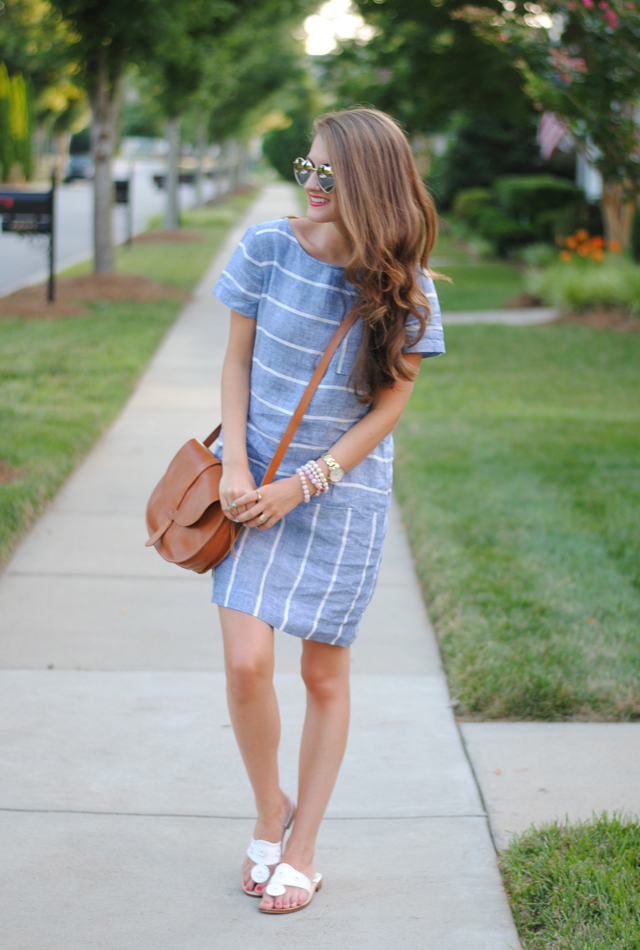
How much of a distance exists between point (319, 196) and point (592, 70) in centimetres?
965

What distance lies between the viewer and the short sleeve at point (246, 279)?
7.72ft

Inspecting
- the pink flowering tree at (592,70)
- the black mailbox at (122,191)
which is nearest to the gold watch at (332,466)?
the pink flowering tree at (592,70)

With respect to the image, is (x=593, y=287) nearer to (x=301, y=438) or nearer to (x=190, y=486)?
(x=301, y=438)

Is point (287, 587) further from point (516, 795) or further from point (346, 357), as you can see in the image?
point (516, 795)

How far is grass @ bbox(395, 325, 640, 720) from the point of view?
11.7 ft

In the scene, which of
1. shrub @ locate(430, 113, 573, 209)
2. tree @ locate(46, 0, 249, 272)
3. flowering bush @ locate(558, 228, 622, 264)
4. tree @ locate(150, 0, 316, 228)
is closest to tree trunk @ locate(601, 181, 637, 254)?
flowering bush @ locate(558, 228, 622, 264)

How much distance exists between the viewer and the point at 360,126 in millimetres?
2193

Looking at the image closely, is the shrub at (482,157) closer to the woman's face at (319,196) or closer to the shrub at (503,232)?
the shrub at (503,232)

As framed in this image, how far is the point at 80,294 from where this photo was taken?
12297 millimetres

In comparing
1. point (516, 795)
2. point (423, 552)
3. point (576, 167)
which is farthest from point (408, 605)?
point (576, 167)

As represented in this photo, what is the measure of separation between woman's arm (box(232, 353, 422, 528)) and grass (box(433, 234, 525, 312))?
1004cm

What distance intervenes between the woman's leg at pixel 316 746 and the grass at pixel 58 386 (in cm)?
253

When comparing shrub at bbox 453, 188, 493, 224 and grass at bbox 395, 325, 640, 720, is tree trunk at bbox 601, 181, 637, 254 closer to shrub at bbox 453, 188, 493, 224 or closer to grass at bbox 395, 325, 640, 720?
grass at bbox 395, 325, 640, 720

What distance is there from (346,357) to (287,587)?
0.55m
